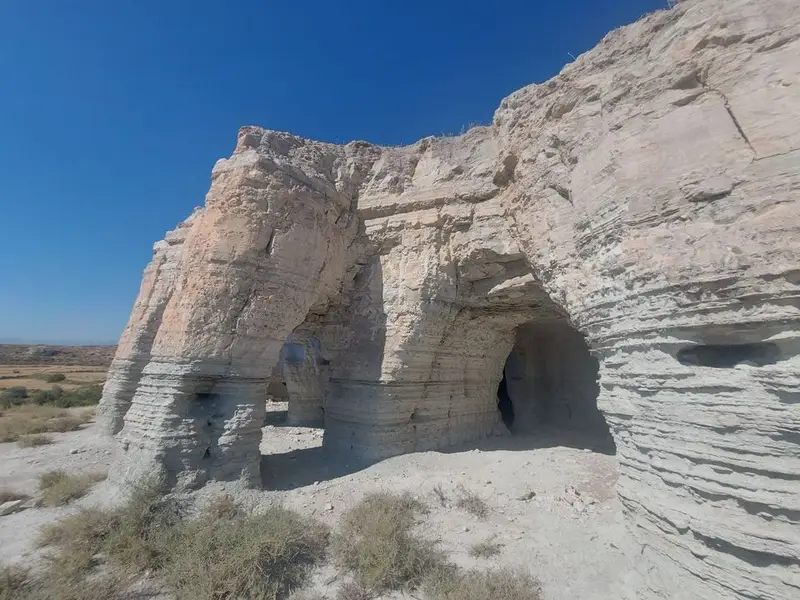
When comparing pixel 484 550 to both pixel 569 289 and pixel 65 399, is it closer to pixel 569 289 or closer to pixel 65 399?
pixel 569 289

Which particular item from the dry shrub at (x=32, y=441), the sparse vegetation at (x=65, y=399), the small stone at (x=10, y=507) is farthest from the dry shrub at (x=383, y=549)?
the sparse vegetation at (x=65, y=399)

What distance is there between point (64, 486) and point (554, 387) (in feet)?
36.6

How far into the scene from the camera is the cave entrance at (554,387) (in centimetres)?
1020

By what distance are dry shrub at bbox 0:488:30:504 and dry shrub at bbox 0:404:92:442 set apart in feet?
19.5

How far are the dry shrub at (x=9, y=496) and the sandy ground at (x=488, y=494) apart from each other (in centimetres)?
36

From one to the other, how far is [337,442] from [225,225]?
4.95 meters

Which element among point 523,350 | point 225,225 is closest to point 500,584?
point 225,225

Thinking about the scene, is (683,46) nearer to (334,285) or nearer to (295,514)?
(334,285)

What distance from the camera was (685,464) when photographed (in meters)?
3.59

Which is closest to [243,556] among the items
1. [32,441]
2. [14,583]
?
[14,583]

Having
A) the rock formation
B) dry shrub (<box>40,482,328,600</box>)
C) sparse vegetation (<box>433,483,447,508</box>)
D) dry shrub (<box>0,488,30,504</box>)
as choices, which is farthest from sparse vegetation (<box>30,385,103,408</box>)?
sparse vegetation (<box>433,483,447,508</box>)

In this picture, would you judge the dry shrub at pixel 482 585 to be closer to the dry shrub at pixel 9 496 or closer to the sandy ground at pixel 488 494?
the sandy ground at pixel 488 494

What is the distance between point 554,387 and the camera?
1132cm

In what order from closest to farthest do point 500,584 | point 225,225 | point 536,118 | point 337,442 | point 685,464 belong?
1. point 685,464
2. point 500,584
3. point 536,118
4. point 225,225
5. point 337,442
